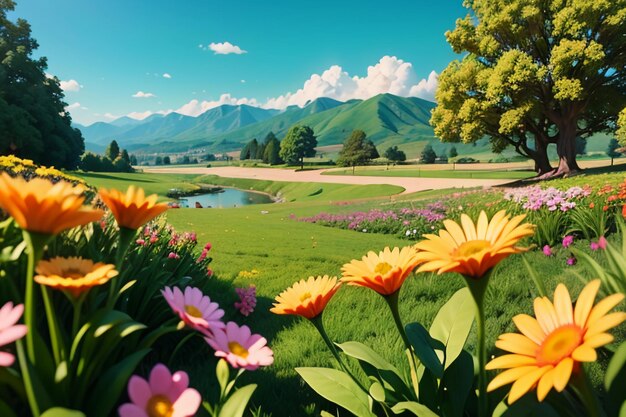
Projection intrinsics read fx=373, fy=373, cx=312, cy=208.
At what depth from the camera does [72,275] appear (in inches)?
41.0

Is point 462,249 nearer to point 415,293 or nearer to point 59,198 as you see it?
point 59,198

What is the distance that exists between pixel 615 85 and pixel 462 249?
27.0 meters

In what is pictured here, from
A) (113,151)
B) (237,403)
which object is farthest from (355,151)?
(237,403)

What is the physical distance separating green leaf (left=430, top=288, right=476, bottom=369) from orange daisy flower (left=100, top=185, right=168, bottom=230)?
1.29 meters

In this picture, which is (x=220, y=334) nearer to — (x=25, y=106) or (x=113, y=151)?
(x=25, y=106)

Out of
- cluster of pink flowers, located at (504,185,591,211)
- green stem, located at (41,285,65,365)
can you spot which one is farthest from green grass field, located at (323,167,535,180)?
green stem, located at (41,285,65,365)

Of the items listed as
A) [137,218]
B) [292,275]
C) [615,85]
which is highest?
[615,85]

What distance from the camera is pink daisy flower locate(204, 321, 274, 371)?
101cm

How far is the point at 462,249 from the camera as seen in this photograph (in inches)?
43.4

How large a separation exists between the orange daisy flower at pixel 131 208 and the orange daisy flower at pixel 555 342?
1.03m

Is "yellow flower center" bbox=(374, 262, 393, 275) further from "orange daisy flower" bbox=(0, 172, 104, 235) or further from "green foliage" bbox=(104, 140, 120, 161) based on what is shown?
"green foliage" bbox=(104, 140, 120, 161)

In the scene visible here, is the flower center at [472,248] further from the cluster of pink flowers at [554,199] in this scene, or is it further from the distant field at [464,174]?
the distant field at [464,174]

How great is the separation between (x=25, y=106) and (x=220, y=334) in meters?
38.5

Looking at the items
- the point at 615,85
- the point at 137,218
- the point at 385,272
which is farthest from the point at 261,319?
the point at 615,85
